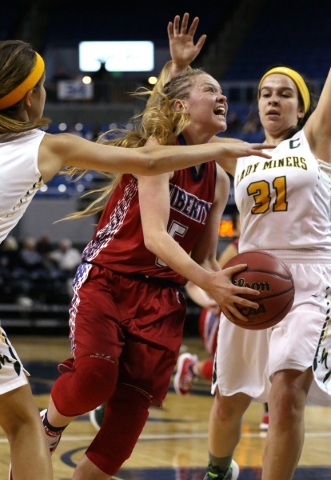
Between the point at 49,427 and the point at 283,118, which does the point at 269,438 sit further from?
the point at 283,118

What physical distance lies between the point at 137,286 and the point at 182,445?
2150 mm

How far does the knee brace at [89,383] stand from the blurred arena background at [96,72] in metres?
11.5

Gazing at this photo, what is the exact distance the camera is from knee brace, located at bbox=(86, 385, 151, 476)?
3646 millimetres

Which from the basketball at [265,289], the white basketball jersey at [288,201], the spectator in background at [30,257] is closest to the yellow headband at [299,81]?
the white basketball jersey at [288,201]

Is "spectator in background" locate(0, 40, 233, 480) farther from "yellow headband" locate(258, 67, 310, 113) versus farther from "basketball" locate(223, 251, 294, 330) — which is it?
"yellow headband" locate(258, 67, 310, 113)

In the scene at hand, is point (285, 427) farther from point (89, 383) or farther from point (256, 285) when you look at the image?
point (89, 383)

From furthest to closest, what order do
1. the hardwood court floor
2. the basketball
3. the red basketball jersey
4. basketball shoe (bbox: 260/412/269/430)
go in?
basketball shoe (bbox: 260/412/269/430) → the hardwood court floor → the red basketball jersey → the basketball

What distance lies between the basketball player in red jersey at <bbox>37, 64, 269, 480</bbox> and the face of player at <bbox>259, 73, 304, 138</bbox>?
0.36 metres

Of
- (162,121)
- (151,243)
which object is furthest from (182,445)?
(162,121)

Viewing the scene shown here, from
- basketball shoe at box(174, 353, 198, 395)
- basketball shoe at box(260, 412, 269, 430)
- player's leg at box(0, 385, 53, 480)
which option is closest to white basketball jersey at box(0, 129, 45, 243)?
player's leg at box(0, 385, 53, 480)

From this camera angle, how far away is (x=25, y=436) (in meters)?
2.98

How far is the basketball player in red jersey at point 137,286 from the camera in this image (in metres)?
3.64

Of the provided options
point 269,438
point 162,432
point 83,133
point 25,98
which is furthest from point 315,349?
point 83,133

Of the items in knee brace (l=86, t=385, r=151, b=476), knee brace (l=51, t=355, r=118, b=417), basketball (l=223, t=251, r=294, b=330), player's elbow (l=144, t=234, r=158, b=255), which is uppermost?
player's elbow (l=144, t=234, r=158, b=255)
